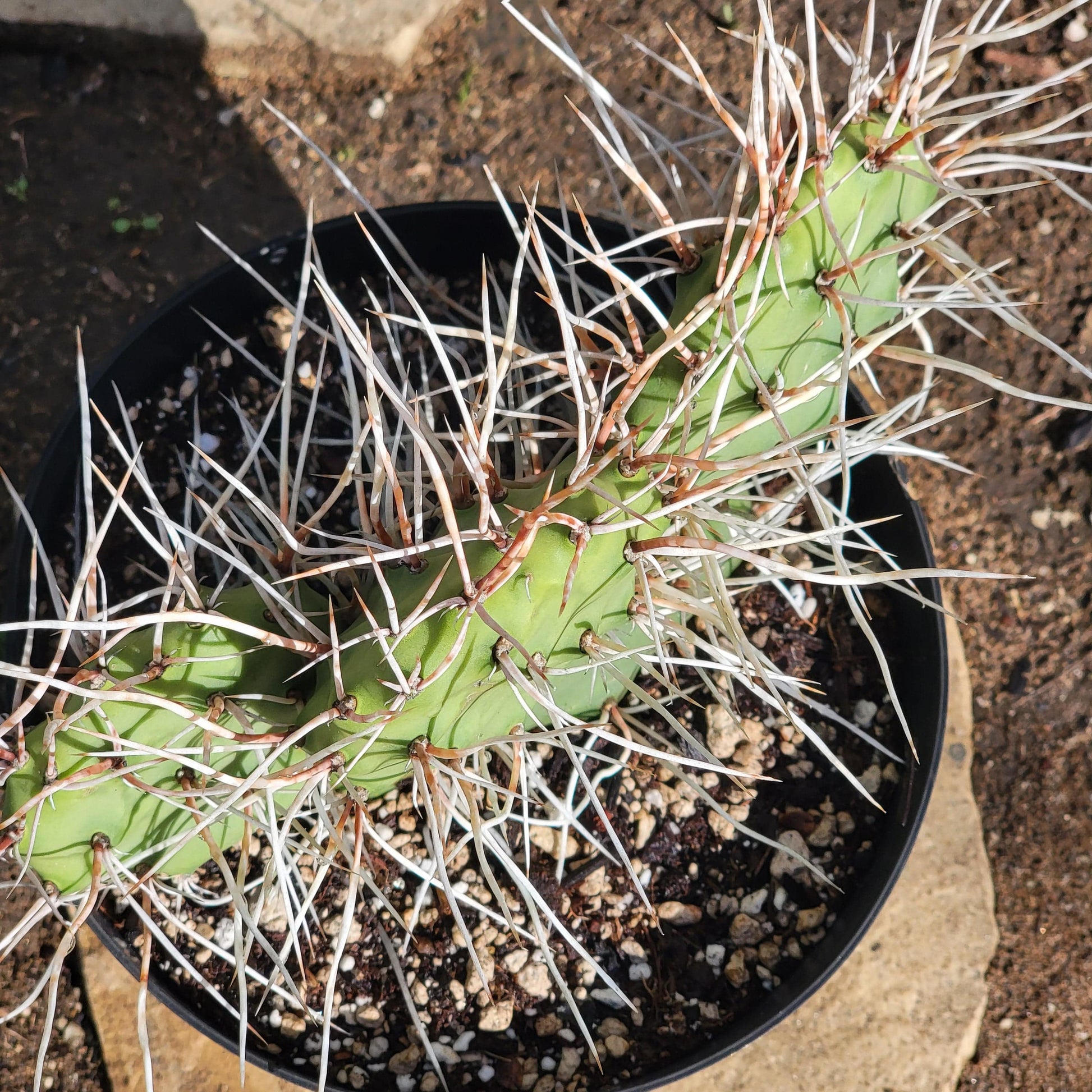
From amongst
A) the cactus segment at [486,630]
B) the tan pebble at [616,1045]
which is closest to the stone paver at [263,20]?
the cactus segment at [486,630]

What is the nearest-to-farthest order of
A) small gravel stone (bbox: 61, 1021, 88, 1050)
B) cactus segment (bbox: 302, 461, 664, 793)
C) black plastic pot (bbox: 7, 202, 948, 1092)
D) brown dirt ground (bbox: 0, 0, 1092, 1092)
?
cactus segment (bbox: 302, 461, 664, 793) < black plastic pot (bbox: 7, 202, 948, 1092) < small gravel stone (bbox: 61, 1021, 88, 1050) < brown dirt ground (bbox: 0, 0, 1092, 1092)

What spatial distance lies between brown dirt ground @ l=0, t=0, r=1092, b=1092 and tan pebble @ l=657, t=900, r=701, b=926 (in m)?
0.52

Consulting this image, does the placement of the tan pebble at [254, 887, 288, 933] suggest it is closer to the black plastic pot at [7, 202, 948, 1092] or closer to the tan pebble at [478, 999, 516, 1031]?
the black plastic pot at [7, 202, 948, 1092]

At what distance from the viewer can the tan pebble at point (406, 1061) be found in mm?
906

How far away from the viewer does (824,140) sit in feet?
1.73

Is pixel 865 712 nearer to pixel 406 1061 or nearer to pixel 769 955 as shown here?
pixel 769 955

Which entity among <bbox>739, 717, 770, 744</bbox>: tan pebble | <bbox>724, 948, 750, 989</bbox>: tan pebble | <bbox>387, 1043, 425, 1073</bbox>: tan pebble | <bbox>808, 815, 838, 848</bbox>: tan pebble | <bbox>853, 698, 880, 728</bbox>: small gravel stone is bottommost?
<bbox>724, 948, 750, 989</bbox>: tan pebble

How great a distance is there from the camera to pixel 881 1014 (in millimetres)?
1123

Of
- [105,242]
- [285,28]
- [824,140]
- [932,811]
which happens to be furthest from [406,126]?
[932,811]

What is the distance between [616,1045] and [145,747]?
60 cm

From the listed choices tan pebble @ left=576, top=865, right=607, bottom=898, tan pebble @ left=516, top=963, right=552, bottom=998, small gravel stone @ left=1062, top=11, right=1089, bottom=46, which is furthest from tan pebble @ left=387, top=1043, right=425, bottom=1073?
small gravel stone @ left=1062, top=11, right=1089, bottom=46

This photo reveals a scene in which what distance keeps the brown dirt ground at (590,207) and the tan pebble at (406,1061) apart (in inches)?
29.7

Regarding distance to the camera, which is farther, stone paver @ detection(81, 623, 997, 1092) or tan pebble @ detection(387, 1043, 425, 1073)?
stone paver @ detection(81, 623, 997, 1092)

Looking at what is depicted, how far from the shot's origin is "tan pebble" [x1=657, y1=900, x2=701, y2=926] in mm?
938
